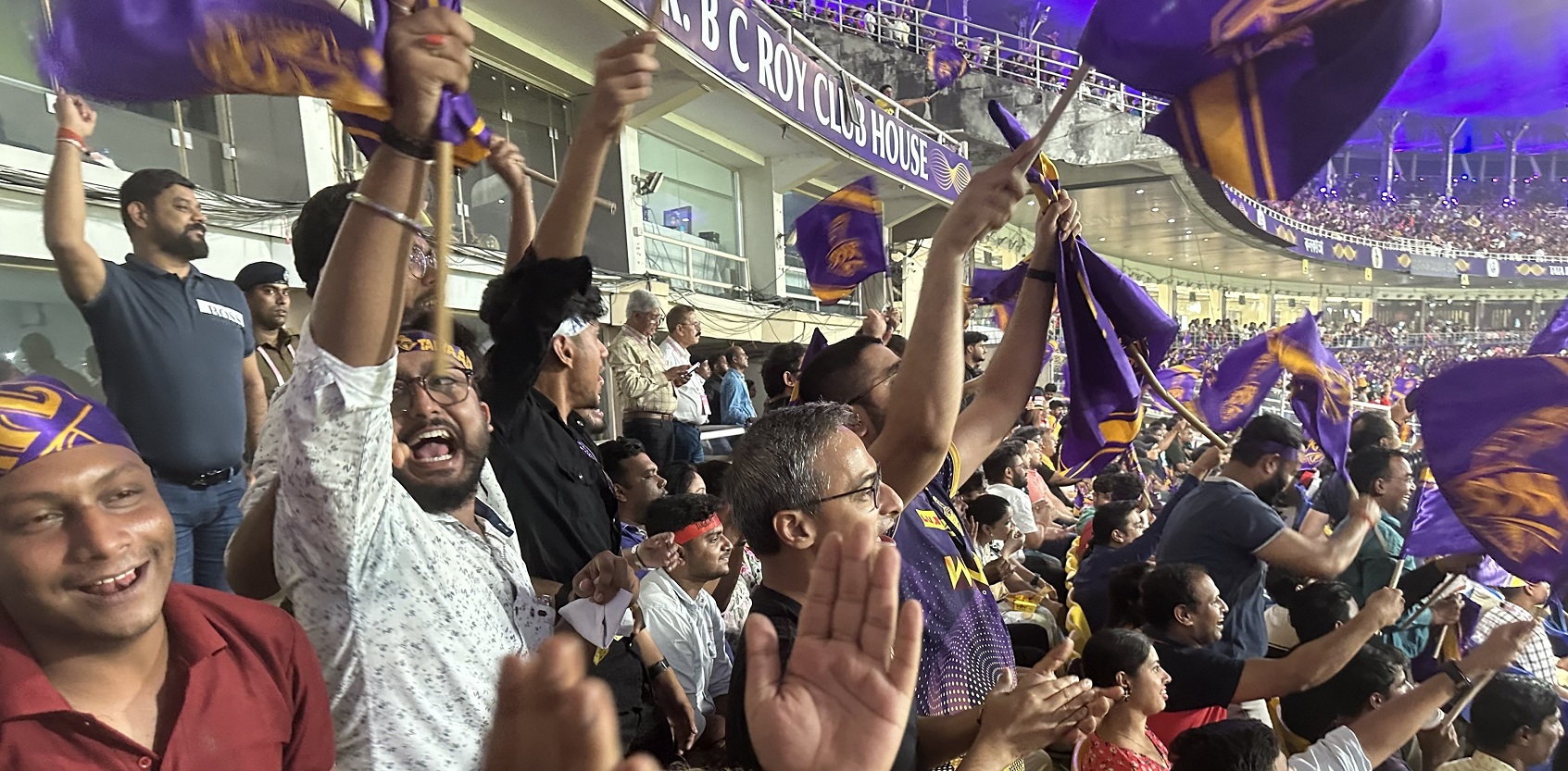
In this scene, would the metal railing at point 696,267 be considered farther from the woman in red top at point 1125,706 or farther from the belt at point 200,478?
the woman in red top at point 1125,706

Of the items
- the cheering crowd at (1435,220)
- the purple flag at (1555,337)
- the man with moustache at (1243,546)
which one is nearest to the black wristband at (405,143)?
the man with moustache at (1243,546)

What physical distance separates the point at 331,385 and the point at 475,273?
542 centimetres

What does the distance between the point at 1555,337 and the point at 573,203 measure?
3.27 meters

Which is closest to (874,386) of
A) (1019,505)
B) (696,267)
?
(1019,505)

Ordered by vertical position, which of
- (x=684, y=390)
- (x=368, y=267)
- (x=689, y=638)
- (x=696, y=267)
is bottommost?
(x=689, y=638)

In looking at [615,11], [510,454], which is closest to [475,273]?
[615,11]

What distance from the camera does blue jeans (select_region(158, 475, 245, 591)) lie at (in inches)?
85.0

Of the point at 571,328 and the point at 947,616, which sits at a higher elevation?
the point at 571,328

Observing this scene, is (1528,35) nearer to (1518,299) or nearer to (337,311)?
(337,311)

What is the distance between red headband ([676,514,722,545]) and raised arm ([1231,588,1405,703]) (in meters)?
1.57

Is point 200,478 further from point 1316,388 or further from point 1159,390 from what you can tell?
point 1316,388

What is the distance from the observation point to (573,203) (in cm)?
182

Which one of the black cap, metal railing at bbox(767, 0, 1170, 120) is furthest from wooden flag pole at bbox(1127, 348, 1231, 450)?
metal railing at bbox(767, 0, 1170, 120)

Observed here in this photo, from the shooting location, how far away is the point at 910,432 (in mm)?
1782
